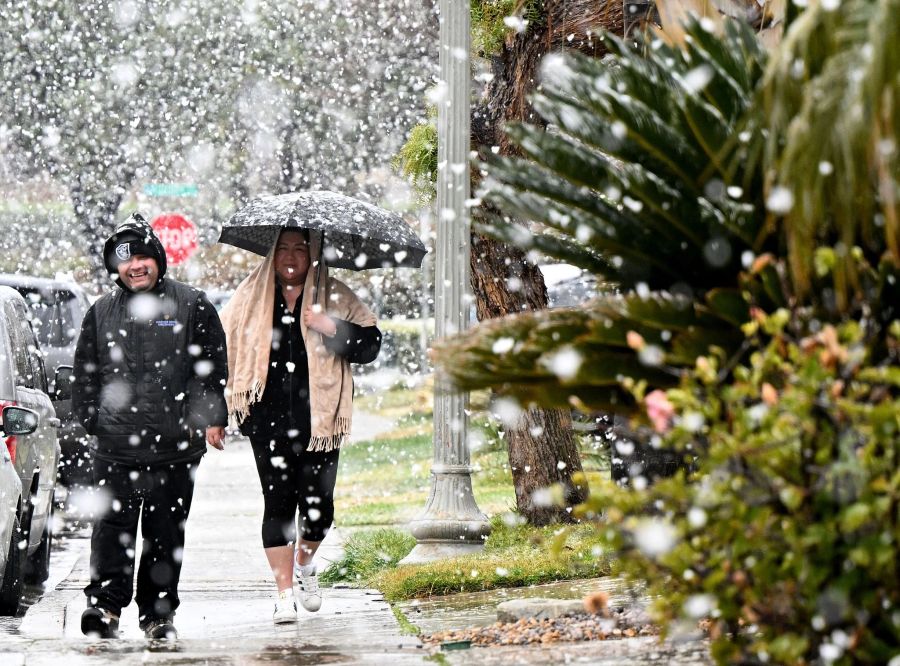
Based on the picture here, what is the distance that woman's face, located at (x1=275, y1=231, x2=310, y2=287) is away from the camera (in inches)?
287

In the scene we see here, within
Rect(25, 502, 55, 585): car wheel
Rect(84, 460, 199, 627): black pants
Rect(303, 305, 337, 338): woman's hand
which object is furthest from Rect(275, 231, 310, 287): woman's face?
Rect(25, 502, 55, 585): car wheel

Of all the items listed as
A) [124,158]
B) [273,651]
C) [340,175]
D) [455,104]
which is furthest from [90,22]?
[273,651]

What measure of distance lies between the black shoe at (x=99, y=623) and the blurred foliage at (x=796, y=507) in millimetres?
3812

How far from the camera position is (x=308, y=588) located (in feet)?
23.9

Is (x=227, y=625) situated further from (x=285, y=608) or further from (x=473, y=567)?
(x=473, y=567)

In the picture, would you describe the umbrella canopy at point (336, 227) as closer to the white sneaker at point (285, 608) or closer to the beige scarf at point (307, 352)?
the beige scarf at point (307, 352)

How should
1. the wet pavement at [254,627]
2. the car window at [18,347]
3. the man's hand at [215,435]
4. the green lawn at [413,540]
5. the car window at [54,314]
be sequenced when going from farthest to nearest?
the car window at [54,314], the car window at [18,347], the green lawn at [413,540], the man's hand at [215,435], the wet pavement at [254,627]

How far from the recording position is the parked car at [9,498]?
7.22 metres

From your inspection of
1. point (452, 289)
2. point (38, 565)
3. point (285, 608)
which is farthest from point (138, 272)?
point (38, 565)

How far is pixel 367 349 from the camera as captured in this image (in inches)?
290

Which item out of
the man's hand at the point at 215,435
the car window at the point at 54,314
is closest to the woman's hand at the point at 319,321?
the man's hand at the point at 215,435

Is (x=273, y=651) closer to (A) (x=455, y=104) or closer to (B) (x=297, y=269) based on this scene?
(B) (x=297, y=269)

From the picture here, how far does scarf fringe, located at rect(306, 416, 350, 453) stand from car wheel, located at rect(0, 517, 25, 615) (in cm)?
180

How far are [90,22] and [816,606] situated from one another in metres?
25.6
